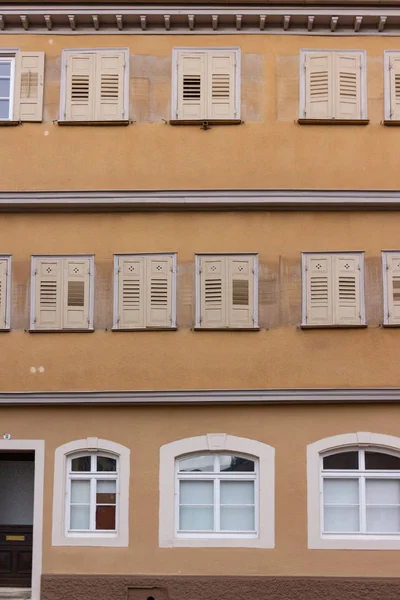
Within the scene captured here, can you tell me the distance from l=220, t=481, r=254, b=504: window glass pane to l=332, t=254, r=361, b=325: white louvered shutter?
3.16 meters

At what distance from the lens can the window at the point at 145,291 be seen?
17.8 meters

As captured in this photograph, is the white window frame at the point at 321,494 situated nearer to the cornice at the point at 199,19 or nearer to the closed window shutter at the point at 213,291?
the closed window shutter at the point at 213,291

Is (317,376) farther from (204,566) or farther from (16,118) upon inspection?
(16,118)

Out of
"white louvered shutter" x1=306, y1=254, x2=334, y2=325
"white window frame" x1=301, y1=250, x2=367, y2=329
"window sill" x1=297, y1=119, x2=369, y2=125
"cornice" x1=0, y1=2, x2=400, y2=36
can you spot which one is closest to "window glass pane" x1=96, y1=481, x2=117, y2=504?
"white window frame" x1=301, y1=250, x2=367, y2=329

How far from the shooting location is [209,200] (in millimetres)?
17891

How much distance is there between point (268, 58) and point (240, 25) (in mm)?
773

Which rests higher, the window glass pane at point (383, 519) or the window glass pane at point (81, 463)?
the window glass pane at point (81, 463)

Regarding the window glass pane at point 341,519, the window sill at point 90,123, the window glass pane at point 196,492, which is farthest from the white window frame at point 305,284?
the window sill at point 90,123

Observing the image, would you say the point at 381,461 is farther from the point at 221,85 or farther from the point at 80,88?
the point at 80,88

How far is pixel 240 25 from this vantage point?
1855 centimetres

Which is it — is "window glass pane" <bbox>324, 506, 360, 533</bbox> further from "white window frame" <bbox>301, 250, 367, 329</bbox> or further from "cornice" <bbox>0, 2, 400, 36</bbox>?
"cornice" <bbox>0, 2, 400, 36</bbox>

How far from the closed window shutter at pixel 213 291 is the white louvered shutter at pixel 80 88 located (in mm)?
3369

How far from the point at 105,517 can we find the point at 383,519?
466 centimetres

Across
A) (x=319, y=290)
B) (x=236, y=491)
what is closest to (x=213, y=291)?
(x=319, y=290)
